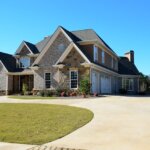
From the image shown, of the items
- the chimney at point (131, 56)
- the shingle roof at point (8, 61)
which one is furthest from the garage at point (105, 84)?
the chimney at point (131, 56)

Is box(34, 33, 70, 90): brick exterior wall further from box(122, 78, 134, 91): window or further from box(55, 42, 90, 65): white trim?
box(122, 78, 134, 91): window

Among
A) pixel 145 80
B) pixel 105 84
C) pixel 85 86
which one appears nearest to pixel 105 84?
pixel 105 84

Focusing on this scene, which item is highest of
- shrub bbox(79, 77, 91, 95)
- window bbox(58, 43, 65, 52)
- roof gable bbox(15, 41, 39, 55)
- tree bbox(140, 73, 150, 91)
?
roof gable bbox(15, 41, 39, 55)

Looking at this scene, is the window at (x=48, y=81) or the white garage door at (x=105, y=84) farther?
the white garage door at (x=105, y=84)

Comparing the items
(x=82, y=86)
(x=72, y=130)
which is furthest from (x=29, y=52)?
(x=72, y=130)

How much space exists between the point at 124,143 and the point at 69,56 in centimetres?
2353

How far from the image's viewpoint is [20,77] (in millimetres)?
39531

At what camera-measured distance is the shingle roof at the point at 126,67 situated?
43844 millimetres

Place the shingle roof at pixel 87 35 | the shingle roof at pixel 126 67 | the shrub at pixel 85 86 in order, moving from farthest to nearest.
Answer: the shingle roof at pixel 126 67
the shingle roof at pixel 87 35
the shrub at pixel 85 86

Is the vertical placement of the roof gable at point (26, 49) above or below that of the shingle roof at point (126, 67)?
above

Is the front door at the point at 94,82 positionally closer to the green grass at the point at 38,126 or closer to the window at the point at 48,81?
the window at the point at 48,81

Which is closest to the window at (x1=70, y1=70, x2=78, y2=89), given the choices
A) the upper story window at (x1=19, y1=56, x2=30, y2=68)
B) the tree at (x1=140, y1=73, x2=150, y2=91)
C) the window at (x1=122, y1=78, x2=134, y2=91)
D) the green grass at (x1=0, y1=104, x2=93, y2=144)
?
the upper story window at (x1=19, y1=56, x2=30, y2=68)

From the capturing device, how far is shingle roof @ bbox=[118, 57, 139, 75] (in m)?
43.8

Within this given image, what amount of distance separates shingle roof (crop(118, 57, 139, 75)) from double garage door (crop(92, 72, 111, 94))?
6.76 m
